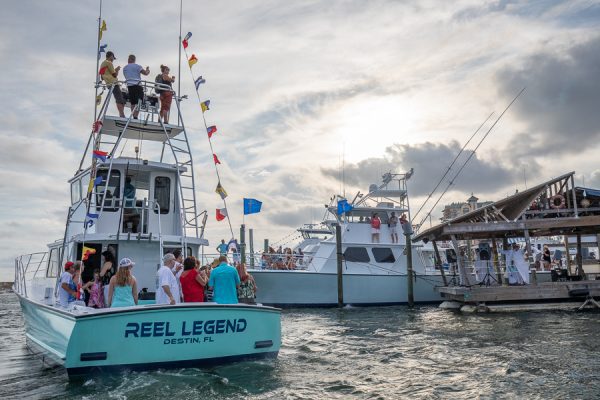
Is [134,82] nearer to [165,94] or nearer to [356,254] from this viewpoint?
[165,94]

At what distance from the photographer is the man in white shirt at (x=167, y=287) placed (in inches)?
365

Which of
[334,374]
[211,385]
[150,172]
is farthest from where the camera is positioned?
[150,172]

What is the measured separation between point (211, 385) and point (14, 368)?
17.7 feet

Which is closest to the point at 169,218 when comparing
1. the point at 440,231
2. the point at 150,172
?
the point at 150,172

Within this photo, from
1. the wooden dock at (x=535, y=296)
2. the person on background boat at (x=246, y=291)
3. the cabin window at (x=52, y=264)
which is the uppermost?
the cabin window at (x=52, y=264)

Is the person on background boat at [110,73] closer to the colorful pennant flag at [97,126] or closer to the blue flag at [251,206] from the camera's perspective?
the colorful pennant flag at [97,126]

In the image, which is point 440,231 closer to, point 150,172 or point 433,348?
point 433,348

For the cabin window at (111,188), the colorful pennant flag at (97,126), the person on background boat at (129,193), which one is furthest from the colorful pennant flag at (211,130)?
the colorful pennant flag at (97,126)

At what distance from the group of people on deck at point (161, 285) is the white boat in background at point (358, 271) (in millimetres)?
12837

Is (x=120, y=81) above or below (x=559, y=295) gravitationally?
above

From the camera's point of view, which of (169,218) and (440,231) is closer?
(169,218)

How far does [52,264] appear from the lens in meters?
14.9

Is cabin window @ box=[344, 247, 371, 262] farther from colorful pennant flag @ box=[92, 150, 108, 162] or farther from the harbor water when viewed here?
colorful pennant flag @ box=[92, 150, 108, 162]

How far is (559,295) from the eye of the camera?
1972cm
